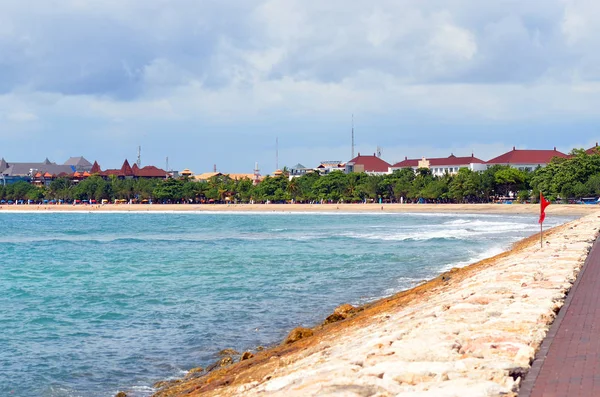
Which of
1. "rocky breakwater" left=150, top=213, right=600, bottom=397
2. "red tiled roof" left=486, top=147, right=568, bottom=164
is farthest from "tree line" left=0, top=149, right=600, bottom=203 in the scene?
"rocky breakwater" left=150, top=213, right=600, bottom=397

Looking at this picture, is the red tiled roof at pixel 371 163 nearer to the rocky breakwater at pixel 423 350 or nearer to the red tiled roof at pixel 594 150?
the red tiled roof at pixel 594 150

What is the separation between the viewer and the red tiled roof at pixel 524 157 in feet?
439

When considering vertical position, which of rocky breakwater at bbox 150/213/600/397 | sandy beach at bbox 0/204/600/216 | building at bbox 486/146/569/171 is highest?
building at bbox 486/146/569/171

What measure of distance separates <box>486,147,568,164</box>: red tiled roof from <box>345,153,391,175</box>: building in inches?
1183

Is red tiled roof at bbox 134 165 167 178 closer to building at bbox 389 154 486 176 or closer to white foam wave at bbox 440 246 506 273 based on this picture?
building at bbox 389 154 486 176

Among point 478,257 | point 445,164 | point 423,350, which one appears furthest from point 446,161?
point 423,350

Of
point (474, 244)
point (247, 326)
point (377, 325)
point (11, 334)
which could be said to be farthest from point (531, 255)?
point (474, 244)

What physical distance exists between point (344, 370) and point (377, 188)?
11745 centimetres

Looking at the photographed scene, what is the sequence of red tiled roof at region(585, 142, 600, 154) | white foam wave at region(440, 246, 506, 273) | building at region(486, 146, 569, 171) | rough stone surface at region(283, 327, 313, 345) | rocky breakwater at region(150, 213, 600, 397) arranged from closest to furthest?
rocky breakwater at region(150, 213, 600, 397), rough stone surface at region(283, 327, 313, 345), white foam wave at region(440, 246, 506, 273), red tiled roof at region(585, 142, 600, 154), building at region(486, 146, 569, 171)

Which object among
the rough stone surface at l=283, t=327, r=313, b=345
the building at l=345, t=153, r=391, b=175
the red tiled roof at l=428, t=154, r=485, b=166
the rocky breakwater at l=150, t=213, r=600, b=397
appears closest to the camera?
the rocky breakwater at l=150, t=213, r=600, b=397

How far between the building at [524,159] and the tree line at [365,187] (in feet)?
41.6

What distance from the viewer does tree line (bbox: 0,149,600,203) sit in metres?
98.1

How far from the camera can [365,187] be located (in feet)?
412

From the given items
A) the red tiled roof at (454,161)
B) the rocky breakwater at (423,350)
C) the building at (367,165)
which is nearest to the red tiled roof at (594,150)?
the red tiled roof at (454,161)
